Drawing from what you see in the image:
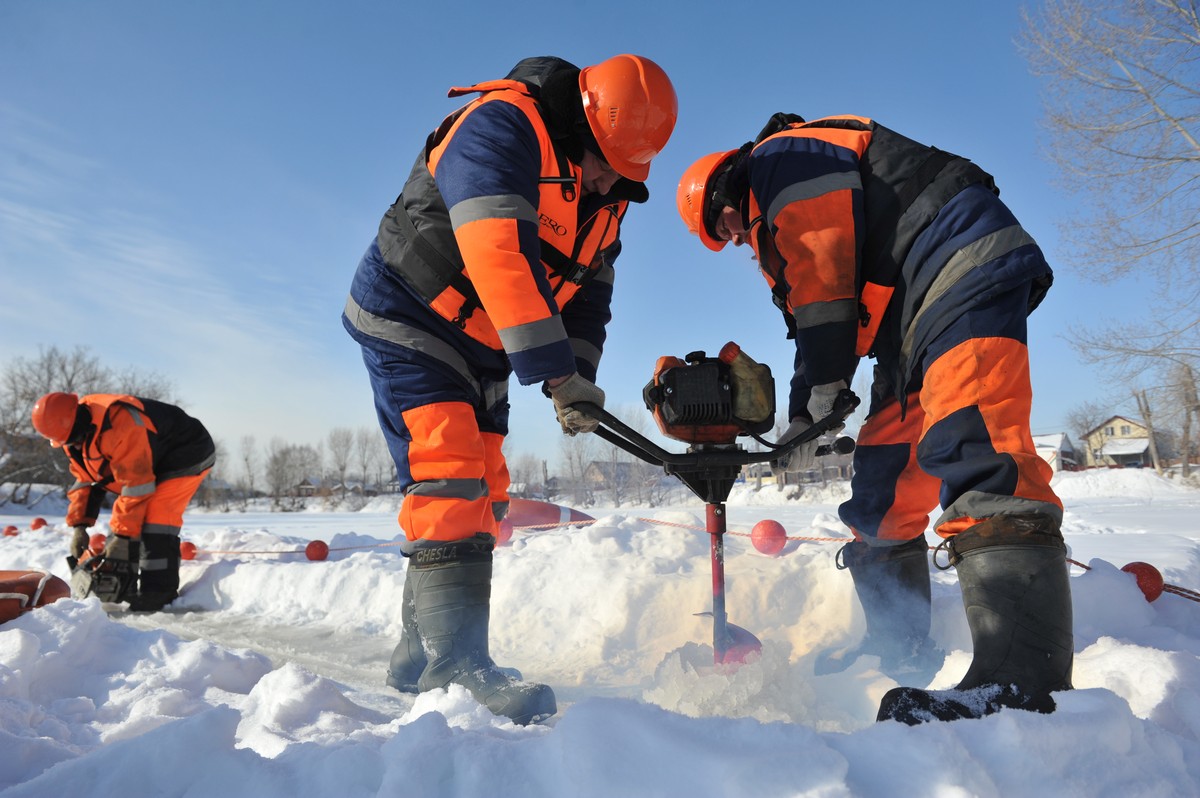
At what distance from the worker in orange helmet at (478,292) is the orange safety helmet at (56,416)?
376cm

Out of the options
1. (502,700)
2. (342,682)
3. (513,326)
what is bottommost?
(342,682)

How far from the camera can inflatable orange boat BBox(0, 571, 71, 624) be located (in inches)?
97.3

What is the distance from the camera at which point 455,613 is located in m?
2.05

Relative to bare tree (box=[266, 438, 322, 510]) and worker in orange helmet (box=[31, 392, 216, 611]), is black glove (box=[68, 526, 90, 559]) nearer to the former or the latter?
worker in orange helmet (box=[31, 392, 216, 611])

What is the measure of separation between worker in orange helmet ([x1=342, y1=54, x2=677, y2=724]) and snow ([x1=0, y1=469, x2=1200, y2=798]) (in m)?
0.35

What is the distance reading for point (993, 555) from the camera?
1.43m

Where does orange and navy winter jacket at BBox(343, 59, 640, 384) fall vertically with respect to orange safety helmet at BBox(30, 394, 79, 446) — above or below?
above

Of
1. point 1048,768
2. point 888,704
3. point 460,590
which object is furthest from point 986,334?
point 460,590

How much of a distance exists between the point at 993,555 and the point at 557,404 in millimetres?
1189

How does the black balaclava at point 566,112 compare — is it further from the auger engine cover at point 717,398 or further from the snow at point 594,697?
the snow at point 594,697

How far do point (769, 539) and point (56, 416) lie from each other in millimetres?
5028

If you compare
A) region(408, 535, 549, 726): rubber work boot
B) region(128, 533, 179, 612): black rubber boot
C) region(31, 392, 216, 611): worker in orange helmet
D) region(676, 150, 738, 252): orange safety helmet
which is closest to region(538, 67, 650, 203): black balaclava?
region(676, 150, 738, 252): orange safety helmet

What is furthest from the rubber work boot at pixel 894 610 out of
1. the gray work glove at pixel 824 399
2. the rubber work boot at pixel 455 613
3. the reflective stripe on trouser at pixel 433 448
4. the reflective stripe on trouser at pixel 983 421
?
the reflective stripe on trouser at pixel 433 448

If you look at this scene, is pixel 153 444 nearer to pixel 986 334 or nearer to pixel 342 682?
pixel 342 682
